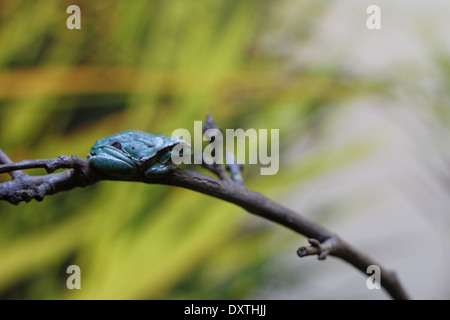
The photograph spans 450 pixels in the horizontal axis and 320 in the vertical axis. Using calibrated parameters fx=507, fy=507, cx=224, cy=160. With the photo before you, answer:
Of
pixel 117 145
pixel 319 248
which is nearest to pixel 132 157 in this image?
pixel 117 145

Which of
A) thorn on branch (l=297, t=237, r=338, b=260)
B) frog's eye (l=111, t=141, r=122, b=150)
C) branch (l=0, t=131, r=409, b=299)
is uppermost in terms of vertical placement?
frog's eye (l=111, t=141, r=122, b=150)

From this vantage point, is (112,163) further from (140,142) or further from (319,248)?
(319,248)

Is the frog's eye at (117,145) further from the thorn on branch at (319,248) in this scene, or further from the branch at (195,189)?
the thorn on branch at (319,248)

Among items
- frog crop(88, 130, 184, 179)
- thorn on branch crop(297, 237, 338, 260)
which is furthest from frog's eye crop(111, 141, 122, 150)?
thorn on branch crop(297, 237, 338, 260)

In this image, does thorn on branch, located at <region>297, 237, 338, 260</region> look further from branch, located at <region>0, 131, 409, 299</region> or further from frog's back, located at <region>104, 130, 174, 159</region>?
frog's back, located at <region>104, 130, 174, 159</region>

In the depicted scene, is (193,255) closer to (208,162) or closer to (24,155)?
(24,155)

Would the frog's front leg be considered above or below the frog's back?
below
